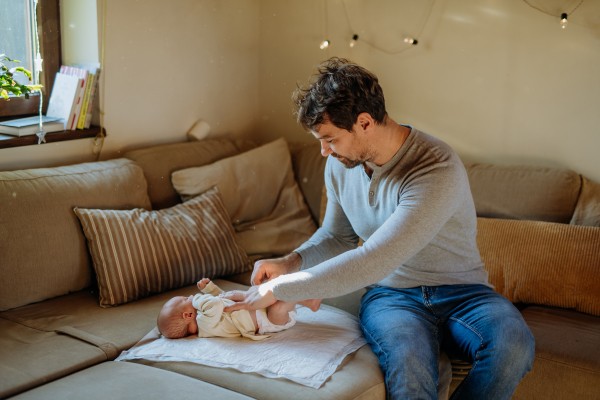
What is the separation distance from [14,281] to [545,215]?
6.49ft

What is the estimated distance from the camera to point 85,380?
1380 mm

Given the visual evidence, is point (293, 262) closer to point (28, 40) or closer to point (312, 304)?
point (312, 304)

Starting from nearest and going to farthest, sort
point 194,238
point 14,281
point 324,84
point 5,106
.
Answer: point 324,84 → point 14,281 → point 194,238 → point 5,106

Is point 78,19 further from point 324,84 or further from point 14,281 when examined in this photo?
point 324,84

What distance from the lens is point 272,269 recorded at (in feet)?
5.45

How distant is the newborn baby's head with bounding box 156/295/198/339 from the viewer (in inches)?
62.8

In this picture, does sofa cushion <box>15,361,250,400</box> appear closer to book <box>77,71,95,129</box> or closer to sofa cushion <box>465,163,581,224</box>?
book <box>77,71,95,129</box>

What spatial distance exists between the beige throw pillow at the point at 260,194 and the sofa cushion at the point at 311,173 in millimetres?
39

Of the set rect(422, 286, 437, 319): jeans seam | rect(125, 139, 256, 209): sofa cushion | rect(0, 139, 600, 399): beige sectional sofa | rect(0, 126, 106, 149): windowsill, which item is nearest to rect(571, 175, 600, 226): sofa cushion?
rect(0, 139, 600, 399): beige sectional sofa

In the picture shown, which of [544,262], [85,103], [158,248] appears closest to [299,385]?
[158,248]

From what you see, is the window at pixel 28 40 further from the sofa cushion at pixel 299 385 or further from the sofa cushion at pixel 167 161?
the sofa cushion at pixel 299 385

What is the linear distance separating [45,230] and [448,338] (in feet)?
4.40

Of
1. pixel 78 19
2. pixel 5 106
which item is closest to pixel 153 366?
pixel 5 106

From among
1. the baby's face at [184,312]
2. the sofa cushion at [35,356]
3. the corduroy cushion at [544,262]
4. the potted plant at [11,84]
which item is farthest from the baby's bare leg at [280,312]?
the potted plant at [11,84]
